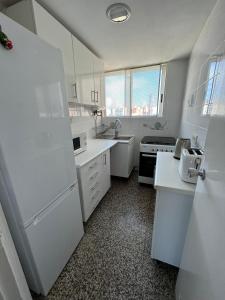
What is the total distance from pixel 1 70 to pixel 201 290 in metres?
1.36

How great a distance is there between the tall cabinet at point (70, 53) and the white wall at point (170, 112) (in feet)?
2.82

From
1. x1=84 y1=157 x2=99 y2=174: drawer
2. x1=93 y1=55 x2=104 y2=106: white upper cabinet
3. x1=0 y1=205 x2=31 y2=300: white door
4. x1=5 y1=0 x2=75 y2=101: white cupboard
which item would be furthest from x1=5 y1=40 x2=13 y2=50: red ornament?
x1=93 y1=55 x2=104 y2=106: white upper cabinet

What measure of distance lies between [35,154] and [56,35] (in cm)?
123

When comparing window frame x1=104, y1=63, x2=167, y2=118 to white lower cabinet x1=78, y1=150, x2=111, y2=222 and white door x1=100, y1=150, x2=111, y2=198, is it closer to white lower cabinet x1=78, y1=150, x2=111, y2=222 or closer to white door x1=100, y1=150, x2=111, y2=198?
white door x1=100, y1=150, x2=111, y2=198

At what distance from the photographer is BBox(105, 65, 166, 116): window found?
8.87 ft

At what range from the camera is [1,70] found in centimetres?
66

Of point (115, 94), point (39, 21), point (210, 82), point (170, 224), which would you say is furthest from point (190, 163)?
point (115, 94)

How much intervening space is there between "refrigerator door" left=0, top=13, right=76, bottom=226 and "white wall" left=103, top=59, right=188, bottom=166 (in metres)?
2.11

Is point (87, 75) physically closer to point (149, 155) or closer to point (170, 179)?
point (149, 155)

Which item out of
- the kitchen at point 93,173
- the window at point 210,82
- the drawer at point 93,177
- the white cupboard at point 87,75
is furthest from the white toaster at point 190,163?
the white cupboard at point 87,75

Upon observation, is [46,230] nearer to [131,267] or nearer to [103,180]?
[131,267]

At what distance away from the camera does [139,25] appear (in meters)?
1.44

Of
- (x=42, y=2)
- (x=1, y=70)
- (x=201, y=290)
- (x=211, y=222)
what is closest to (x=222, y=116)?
(x=211, y=222)

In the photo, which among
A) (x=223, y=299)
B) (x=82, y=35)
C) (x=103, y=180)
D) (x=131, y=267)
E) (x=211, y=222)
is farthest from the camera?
(x=103, y=180)
